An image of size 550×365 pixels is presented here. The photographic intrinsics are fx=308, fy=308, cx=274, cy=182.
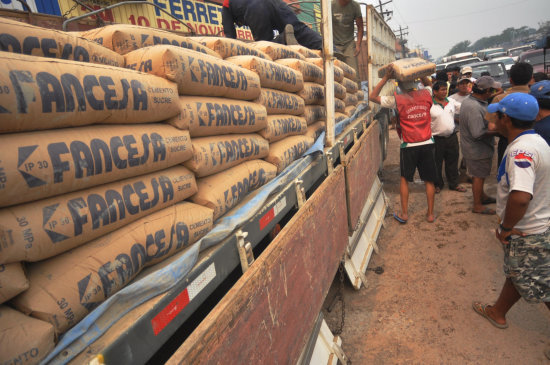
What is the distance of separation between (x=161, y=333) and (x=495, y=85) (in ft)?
17.7

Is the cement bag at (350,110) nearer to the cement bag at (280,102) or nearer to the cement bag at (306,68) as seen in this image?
the cement bag at (306,68)

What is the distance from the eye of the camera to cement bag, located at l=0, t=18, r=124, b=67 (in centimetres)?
99

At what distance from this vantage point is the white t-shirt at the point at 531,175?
2.14m

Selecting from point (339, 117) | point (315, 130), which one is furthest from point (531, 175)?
point (339, 117)

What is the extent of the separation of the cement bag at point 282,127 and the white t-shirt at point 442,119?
3.57 metres

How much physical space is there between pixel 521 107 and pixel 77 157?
2743mm

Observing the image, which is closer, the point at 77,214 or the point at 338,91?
the point at 77,214

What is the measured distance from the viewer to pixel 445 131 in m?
5.29

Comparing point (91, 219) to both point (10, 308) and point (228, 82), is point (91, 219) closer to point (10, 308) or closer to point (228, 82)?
point (10, 308)

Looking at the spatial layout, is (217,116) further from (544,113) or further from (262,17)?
(544,113)

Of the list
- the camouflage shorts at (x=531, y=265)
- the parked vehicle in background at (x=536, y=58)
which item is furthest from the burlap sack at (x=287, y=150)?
the parked vehicle in background at (x=536, y=58)

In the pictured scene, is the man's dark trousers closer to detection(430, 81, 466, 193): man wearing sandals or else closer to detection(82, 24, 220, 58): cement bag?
detection(430, 81, 466, 193): man wearing sandals

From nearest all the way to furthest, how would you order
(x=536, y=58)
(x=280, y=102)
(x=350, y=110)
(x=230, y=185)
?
(x=230, y=185), (x=280, y=102), (x=350, y=110), (x=536, y=58)

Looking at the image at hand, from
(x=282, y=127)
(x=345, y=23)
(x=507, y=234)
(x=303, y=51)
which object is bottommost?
(x=507, y=234)
